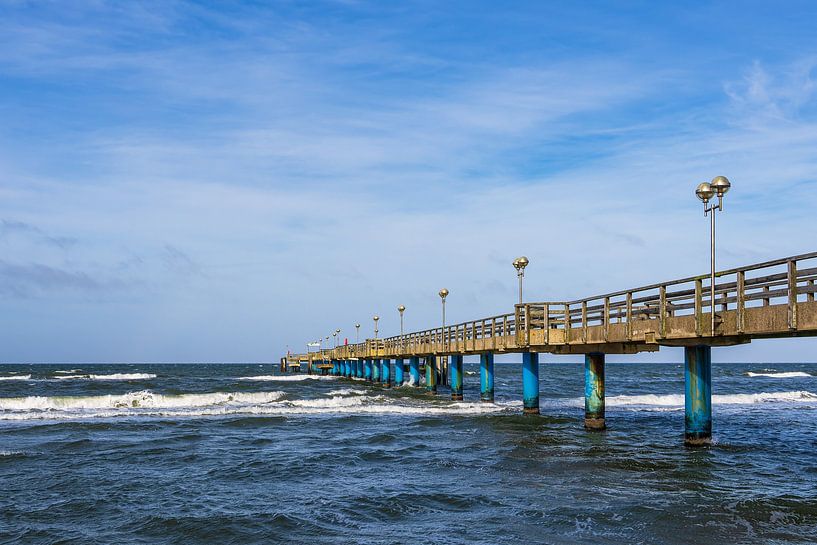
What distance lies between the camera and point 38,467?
18.1m

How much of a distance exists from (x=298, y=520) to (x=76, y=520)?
3534 mm

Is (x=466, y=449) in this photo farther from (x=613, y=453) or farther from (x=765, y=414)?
(x=765, y=414)

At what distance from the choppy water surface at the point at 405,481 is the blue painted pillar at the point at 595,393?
29.3 inches

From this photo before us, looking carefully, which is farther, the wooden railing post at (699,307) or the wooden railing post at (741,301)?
the wooden railing post at (699,307)

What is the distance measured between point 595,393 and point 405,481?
10.7 metres

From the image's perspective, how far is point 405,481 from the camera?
15836 mm

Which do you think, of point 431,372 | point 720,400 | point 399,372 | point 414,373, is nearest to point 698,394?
point 720,400

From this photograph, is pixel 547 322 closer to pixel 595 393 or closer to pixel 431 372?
pixel 595 393

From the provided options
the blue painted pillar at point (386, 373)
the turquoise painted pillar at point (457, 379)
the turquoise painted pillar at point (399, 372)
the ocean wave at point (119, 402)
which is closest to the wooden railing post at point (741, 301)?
the turquoise painted pillar at point (457, 379)

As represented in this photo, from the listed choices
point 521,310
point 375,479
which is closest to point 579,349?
point 521,310

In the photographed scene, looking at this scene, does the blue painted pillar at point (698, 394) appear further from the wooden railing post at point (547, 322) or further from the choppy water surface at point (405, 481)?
the wooden railing post at point (547, 322)

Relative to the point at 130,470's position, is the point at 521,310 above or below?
above

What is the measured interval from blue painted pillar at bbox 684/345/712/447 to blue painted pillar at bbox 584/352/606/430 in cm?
473

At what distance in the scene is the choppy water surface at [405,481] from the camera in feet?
38.9
